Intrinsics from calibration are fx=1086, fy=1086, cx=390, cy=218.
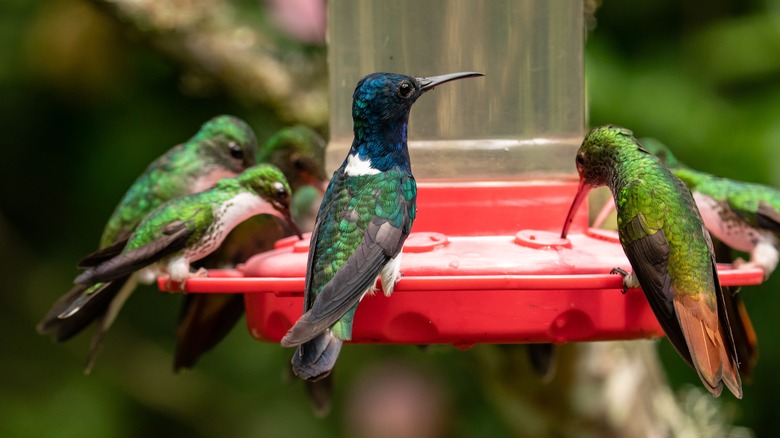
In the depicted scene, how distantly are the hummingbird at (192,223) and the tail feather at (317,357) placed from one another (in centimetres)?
82

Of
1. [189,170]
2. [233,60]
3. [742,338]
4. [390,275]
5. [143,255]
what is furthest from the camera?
[233,60]

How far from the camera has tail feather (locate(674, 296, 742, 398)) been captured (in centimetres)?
284

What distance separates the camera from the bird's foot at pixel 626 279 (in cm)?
294

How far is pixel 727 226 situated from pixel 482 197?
144 cm

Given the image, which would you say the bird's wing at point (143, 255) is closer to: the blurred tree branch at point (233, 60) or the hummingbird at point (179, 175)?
the hummingbird at point (179, 175)

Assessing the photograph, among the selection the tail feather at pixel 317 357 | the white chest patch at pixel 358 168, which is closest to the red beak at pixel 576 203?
the white chest patch at pixel 358 168

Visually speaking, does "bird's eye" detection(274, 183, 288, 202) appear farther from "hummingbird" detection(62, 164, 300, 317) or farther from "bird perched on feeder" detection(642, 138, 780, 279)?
Answer: "bird perched on feeder" detection(642, 138, 780, 279)

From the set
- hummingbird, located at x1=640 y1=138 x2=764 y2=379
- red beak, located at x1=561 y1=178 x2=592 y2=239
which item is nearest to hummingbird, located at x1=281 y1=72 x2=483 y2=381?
red beak, located at x1=561 y1=178 x2=592 y2=239

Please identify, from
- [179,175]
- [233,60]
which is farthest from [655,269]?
[233,60]

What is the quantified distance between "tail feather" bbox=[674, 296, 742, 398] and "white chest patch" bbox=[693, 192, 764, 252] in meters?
1.46

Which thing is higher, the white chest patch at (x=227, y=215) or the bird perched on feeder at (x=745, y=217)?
the white chest patch at (x=227, y=215)

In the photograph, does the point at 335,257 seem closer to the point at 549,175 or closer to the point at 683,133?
the point at 549,175

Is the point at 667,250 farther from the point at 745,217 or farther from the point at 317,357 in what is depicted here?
the point at 745,217

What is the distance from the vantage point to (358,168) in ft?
10.6
